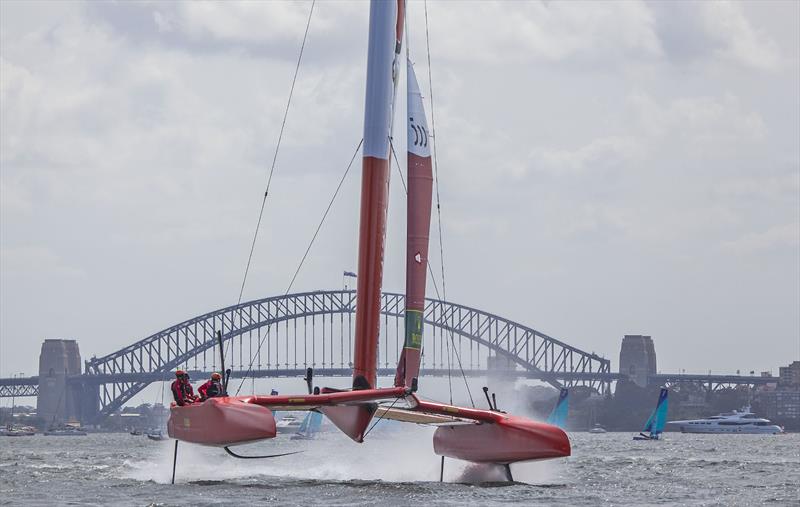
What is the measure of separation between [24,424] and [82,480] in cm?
10496

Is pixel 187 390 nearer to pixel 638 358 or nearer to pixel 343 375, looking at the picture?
pixel 343 375

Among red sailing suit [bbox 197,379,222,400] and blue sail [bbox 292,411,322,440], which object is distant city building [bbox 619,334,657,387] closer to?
blue sail [bbox 292,411,322,440]

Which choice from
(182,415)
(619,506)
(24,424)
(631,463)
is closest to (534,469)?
(619,506)

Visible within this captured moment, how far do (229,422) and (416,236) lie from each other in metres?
5.29

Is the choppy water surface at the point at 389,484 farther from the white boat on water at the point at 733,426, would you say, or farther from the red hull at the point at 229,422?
the white boat on water at the point at 733,426

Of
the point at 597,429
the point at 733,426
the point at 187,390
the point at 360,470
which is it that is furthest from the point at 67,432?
the point at 187,390

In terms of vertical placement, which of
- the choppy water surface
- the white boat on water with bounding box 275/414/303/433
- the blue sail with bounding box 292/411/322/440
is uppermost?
the white boat on water with bounding box 275/414/303/433

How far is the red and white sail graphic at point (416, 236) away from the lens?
77.9 ft

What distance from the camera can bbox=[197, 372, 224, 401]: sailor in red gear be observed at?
22.1m

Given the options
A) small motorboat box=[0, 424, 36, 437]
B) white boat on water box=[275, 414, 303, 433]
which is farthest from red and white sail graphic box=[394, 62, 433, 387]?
small motorboat box=[0, 424, 36, 437]

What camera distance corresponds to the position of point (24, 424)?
5059 inches

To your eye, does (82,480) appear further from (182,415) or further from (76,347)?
(76,347)

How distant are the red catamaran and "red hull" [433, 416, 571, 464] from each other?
0.01 m

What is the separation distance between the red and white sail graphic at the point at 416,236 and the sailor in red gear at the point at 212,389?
287 cm
